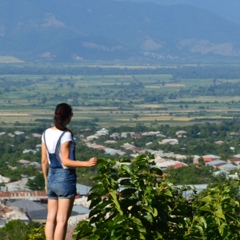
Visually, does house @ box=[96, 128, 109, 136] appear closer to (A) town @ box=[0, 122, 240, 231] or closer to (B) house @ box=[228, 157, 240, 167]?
(A) town @ box=[0, 122, 240, 231]

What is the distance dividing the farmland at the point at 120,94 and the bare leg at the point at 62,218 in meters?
72.1

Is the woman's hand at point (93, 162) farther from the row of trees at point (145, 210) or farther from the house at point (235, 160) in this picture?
the house at point (235, 160)

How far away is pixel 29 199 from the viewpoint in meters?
32.5

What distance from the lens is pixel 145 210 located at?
5746 mm

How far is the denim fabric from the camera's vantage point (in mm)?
6188

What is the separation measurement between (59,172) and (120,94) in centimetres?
11457

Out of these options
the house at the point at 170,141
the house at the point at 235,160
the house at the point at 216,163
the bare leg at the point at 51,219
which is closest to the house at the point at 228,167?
the house at the point at 216,163

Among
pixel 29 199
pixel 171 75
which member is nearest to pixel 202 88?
pixel 171 75

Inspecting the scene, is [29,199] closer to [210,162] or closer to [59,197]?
[210,162]

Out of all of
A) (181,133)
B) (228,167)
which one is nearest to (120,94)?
(181,133)

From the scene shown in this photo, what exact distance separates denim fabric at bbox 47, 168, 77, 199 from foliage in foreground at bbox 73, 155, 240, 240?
0.28 m

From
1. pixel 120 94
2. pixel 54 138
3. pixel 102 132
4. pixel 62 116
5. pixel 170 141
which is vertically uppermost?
pixel 62 116

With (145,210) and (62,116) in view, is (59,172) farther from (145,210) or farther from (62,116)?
(145,210)

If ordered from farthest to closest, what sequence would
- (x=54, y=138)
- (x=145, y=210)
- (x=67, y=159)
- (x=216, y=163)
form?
(x=216, y=163)
(x=54, y=138)
(x=67, y=159)
(x=145, y=210)
